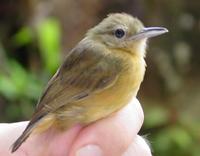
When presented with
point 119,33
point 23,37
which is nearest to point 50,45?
point 23,37

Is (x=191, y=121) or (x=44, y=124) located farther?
(x=191, y=121)

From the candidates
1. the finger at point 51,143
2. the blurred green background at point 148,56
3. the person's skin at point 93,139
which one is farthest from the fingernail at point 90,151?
the blurred green background at point 148,56

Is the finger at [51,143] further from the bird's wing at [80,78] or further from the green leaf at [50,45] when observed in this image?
the green leaf at [50,45]

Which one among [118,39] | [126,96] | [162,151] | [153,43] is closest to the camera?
Result: [126,96]

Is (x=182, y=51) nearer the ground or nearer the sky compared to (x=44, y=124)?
nearer the ground

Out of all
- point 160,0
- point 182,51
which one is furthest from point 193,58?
point 160,0

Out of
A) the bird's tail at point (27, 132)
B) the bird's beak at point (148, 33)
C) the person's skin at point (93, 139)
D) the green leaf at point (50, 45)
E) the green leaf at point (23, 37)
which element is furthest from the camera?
the green leaf at point (23, 37)

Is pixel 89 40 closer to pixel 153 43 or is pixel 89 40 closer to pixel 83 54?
pixel 83 54

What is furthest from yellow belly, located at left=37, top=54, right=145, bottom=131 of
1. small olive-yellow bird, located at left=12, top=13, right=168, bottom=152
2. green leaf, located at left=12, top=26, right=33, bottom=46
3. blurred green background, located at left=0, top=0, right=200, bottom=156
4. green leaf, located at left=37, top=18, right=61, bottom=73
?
green leaf, located at left=12, top=26, right=33, bottom=46
